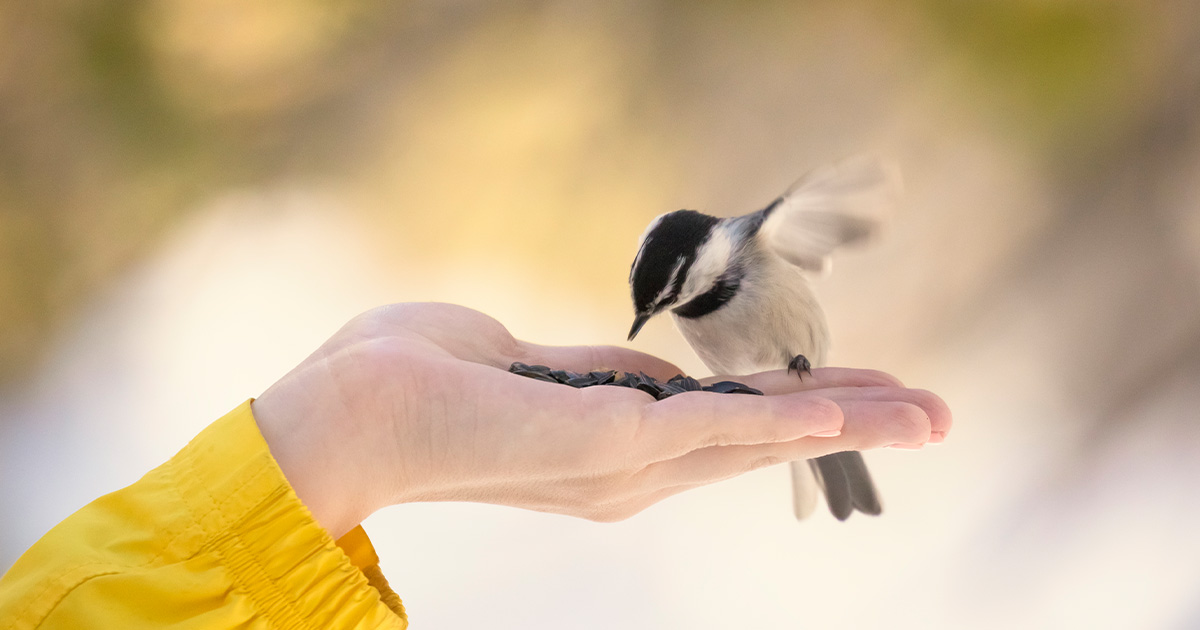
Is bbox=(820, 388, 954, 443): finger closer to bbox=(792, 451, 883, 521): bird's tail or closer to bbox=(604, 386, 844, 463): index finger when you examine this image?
bbox=(604, 386, 844, 463): index finger

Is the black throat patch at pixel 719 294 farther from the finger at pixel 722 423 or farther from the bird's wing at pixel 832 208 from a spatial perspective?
the finger at pixel 722 423

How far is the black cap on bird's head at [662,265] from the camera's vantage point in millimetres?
863

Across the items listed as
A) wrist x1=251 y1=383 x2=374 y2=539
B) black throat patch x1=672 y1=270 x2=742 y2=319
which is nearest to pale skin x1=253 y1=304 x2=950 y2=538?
wrist x1=251 y1=383 x2=374 y2=539

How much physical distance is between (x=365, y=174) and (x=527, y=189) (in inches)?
11.5

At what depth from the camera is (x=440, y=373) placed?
0.68 meters

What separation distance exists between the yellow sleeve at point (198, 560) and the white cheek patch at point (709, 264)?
0.48 metres

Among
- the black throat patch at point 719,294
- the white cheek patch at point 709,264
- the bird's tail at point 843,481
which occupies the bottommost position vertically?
the bird's tail at point 843,481

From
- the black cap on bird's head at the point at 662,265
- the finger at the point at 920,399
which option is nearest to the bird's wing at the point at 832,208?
the black cap on bird's head at the point at 662,265

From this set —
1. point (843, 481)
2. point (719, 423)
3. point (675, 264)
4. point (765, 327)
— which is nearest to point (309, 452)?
point (719, 423)

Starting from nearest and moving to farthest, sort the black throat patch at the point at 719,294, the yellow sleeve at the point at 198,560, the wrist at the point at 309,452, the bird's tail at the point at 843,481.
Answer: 1. the yellow sleeve at the point at 198,560
2. the wrist at the point at 309,452
3. the black throat patch at the point at 719,294
4. the bird's tail at the point at 843,481

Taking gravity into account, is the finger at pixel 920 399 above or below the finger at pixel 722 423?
below

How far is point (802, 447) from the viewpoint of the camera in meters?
0.75

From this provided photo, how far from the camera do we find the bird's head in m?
0.86

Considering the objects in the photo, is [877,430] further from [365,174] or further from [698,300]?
[365,174]
